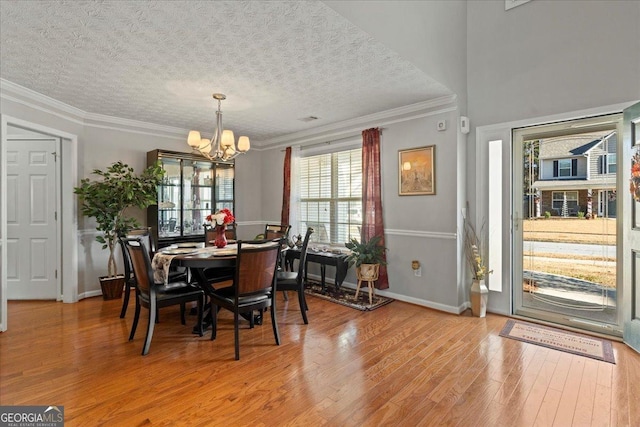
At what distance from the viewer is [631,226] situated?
110 inches

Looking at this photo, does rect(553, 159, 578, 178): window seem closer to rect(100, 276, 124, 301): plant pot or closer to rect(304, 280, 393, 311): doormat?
rect(304, 280, 393, 311): doormat

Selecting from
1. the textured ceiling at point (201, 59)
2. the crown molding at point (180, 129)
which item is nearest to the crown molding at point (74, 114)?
the crown molding at point (180, 129)

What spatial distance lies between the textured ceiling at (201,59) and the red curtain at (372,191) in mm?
404

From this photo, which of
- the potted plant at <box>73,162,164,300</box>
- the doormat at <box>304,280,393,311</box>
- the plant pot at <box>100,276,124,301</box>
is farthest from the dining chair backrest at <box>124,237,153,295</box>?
the doormat at <box>304,280,393,311</box>

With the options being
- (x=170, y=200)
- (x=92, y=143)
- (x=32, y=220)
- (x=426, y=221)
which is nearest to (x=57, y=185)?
(x=32, y=220)

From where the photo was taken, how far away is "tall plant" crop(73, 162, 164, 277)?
13.2 feet

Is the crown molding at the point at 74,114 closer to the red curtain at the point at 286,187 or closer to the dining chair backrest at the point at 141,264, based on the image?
the red curtain at the point at 286,187

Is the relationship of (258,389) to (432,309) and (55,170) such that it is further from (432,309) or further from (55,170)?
(55,170)

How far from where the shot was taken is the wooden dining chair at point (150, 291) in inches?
107

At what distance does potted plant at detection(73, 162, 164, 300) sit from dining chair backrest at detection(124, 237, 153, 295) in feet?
3.82

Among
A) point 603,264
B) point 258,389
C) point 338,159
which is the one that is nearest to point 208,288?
point 258,389

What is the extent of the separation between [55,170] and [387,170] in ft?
14.1

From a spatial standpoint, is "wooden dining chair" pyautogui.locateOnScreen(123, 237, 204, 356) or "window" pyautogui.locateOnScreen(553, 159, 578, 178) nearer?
"wooden dining chair" pyautogui.locateOnScreen(123, 237, 204, 356)

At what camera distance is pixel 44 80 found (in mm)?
3139
